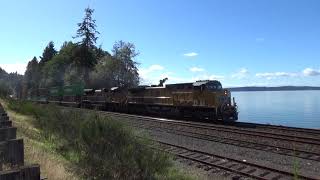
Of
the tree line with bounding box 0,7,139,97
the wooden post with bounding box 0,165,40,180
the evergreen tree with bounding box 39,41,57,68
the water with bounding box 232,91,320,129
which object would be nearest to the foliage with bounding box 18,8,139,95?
the tree line with bounding box 0,7,139,97

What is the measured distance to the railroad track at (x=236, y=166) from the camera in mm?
11453

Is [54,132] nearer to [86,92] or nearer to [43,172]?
[43,172]

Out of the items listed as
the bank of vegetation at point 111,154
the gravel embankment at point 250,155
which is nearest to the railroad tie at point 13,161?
the bank of vegetation at point 111,154

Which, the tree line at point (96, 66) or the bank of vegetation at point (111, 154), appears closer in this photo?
the bank of vegetation at point (111, 154)

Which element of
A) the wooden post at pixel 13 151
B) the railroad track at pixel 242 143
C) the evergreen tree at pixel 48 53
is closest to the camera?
the wooden post at pixel 13 151

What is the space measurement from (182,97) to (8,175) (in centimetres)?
2921

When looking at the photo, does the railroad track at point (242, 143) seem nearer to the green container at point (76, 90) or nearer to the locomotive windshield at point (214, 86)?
the locomotive windshield at point (214, 86)

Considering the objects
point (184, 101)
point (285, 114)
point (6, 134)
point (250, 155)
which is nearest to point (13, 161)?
point (6, 134)

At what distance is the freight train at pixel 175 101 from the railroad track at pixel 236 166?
13359 mm

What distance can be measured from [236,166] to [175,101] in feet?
68.2

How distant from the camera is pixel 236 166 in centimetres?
1309

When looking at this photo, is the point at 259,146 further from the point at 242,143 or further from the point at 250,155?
the point at 250,155

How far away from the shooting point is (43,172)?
22.8ft

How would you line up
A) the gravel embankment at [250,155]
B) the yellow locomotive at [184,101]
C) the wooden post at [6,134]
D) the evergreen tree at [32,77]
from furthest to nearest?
the evergreen tree at [32,77], the yellow locomotive at [184,101], the gravel embankment at [250,155], the wooden post at [6,134]
